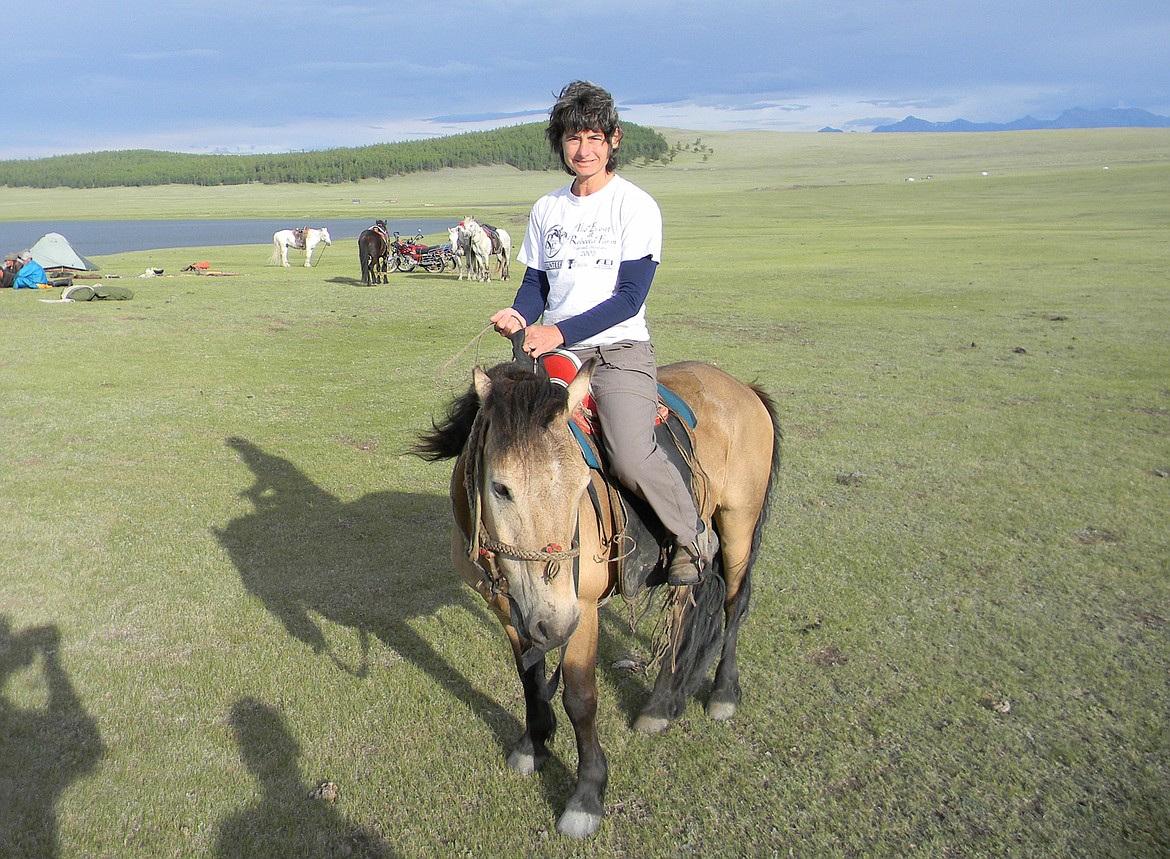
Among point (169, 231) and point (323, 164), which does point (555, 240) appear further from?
point (323, 164)

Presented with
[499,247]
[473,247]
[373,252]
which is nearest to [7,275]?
[373,252]

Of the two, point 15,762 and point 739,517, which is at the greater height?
point 739,517

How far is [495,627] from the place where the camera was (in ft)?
15.9

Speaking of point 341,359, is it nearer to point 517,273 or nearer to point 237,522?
point 237,522

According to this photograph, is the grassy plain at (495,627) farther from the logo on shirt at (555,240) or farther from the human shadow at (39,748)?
the logo on shirt at (555,240)

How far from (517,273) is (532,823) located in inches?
1026

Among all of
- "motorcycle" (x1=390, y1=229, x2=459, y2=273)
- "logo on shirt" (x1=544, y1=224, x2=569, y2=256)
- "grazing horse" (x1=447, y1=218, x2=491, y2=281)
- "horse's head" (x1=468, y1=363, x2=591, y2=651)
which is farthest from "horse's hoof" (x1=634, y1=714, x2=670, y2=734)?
"motorcycle" (x1=390, y1=229, x2=459, y2=273)

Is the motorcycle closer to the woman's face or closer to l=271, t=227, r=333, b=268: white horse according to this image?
l=271, t=227, r=333, b=268: white horse

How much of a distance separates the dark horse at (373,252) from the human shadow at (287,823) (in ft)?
64.4

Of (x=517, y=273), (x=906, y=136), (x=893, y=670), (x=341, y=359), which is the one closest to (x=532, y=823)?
(x=893, y=670)

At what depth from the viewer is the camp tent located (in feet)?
70.4

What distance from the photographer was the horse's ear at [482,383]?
2.67 metres

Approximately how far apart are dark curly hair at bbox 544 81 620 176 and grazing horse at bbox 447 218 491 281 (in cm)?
2072

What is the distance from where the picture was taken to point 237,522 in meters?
6.21
